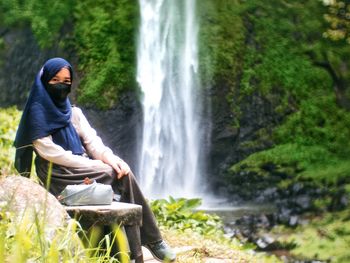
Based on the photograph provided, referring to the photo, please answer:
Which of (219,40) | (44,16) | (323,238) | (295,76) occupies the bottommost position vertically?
(323,238)

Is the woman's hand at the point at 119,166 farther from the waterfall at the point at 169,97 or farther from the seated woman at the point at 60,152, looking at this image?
the waterfall at the point at 169,97

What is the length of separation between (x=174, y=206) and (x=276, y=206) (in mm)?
5073

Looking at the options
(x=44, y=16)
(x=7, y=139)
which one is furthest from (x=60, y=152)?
(x=44, y=16)

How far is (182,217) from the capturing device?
6605mm

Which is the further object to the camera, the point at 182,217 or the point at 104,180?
the point at 182,217

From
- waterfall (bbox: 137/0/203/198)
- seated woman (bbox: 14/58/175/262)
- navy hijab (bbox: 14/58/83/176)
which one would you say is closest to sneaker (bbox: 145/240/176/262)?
seated woman (bbox: 14/58/175/262)

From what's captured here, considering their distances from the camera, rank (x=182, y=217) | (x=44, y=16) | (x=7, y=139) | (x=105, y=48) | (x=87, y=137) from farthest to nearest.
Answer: (x=44, y=16) → (x=105, y=48) → (x=7, y=139) → (x=182, y=217) → (x=87, y=137)

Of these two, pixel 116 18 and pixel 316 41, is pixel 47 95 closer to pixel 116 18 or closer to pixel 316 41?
pixel 116 18

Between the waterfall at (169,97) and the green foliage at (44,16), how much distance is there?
183cm

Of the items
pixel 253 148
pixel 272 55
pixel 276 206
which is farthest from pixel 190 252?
pixel 272 55

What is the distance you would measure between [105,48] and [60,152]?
1041cm

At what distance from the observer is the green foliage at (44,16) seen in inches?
557

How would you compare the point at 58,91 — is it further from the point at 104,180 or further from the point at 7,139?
the point at 7,139

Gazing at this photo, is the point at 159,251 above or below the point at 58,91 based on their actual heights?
below
